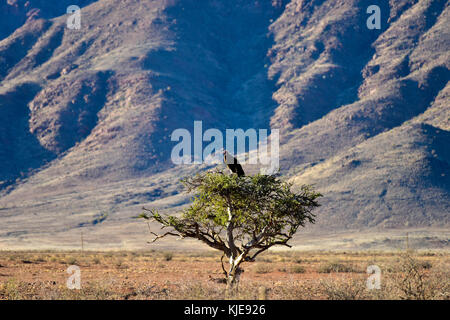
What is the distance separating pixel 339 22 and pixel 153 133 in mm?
73922

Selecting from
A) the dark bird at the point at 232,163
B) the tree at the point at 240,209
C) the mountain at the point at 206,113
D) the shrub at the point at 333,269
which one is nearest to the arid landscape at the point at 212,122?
the shrub at the point at 333,269

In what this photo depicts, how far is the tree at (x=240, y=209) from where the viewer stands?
13992mm

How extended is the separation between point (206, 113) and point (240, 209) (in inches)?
5618

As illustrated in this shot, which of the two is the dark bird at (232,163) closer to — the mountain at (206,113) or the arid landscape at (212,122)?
the arid landscape at (212,122)

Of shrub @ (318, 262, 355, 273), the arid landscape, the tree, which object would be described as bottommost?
shrub @ (318, 262, 355, 273)

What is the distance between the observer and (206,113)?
513 feet

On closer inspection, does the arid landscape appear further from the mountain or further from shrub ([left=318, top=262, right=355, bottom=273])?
the mountain

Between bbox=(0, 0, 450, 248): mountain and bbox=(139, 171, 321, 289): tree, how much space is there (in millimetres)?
65054

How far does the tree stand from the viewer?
551 inches

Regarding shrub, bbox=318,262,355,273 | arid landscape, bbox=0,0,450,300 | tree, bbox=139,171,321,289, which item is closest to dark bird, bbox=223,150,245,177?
tree, bbox=139,171,321,289

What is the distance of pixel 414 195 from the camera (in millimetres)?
87938

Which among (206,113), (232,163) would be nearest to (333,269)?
(232,163)

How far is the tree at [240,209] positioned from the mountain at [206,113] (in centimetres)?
6505

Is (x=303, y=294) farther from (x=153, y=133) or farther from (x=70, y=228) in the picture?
(x=153, y=133)
